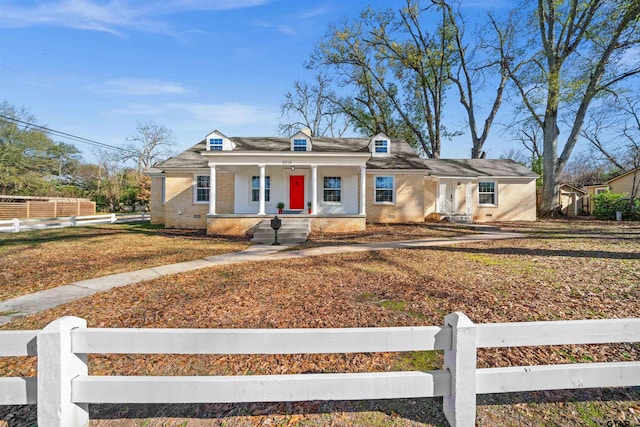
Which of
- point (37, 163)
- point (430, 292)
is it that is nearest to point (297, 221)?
point (430, 292)

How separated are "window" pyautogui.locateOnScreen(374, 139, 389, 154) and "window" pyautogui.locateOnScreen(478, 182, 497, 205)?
7.29 m

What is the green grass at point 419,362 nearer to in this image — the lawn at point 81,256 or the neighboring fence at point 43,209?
the lawn at point 81,256

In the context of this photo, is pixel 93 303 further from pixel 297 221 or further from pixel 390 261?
pixel 297 221

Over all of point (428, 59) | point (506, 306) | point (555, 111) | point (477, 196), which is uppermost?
point (428, 59)

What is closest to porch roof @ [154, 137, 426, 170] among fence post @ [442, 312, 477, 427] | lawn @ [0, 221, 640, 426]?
lawn @ [0, 221, 640, 426]

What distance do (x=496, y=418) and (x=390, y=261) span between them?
5576 millimetres

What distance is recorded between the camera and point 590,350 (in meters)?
3.39

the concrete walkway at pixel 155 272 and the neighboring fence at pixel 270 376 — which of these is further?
the concrete walkway at pixel 155 272

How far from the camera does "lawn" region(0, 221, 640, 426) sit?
8.35ft

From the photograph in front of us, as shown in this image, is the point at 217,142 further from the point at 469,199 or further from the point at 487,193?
the point at 487,193

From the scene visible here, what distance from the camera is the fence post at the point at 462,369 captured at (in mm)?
2143

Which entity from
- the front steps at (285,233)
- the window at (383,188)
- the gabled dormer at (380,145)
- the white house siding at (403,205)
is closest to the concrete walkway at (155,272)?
the front steps at (285,233)

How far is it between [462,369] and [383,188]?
16.5 meters

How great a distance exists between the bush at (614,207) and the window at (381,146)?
15895 millimetres
